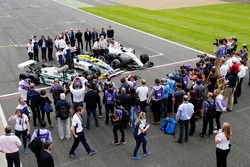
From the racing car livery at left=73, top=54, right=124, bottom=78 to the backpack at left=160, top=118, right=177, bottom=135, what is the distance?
662 cm

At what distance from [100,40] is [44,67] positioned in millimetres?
4191

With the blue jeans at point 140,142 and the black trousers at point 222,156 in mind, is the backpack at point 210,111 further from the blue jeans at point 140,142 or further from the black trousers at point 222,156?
the blue jeans at point 140,142

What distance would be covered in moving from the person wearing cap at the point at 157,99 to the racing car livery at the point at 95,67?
6052mm

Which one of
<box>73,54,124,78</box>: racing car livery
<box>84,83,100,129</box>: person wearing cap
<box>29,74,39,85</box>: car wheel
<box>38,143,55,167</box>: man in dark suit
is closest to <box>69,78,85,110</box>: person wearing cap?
<box>84,83,100,129</box>: person wearing cap

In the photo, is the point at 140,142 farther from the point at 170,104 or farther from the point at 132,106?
the point at 170,104

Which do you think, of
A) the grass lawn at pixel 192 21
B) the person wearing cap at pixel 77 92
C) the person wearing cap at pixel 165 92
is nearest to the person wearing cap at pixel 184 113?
the person wearing cap at pixel 165 92

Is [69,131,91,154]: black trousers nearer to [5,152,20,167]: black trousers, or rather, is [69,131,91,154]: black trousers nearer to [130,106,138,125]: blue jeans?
[5,152,20,167]: black trousers

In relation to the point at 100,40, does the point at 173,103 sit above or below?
below

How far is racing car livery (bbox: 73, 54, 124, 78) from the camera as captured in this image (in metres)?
19.0

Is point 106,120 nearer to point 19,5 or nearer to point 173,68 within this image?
point 173,68

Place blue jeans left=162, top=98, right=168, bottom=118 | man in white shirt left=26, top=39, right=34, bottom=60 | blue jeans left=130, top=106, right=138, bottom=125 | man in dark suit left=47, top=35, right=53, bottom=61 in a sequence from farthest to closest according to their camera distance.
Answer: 1. man in dark suit left=47, top=35, right=53, bottom=61
2. man in white shirt left=26, top=39, right=34, bottom=60
3. blue jeans left=162, top=98, right=168, bottom=118
4. blue jeans left=130, top=106, right=138, bottom=125

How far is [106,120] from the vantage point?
44.3ft

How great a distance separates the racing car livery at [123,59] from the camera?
2028cm

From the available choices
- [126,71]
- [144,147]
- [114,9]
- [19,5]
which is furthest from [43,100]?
[19,5]
